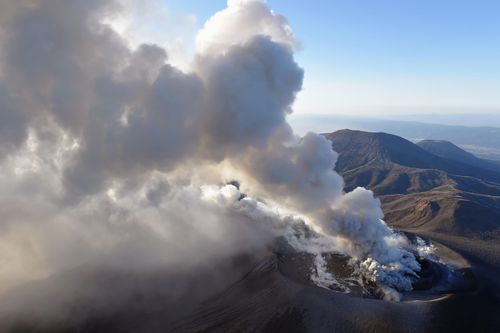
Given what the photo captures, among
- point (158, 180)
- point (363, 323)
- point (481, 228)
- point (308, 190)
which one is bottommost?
point (481, 228)

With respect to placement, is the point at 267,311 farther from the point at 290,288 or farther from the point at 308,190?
the point at 308,190

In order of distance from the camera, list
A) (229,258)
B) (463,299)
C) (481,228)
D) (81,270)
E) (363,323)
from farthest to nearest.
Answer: (481,228) < (229,258) < (81,270) < (463,299) < (363,323)

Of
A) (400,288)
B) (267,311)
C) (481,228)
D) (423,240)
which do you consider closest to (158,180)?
(267,311)

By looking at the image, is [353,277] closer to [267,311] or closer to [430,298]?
[430,298]

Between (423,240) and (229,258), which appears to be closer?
(229,258)

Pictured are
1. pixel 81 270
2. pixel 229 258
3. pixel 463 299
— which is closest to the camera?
pixel 463 299

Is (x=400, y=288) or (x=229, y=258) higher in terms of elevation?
(x=229, y=258)
